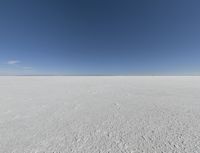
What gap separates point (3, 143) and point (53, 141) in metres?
1.04

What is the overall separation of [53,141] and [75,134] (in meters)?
0.50

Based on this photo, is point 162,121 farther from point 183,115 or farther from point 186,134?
point 183,115

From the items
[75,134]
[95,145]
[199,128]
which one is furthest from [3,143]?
[199,128]

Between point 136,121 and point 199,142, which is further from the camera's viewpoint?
point 136,121

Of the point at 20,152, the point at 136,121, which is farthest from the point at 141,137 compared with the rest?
the point at 20,152

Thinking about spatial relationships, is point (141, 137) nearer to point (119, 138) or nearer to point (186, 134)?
point (119, 138)

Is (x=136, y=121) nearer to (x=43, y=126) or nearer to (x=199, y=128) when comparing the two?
(x=199, y=128)

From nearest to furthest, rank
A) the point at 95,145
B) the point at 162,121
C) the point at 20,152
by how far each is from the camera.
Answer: the point at 20,152, the point at 95,145, the point at 162,121

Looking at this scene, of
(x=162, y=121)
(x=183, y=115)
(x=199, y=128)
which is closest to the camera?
(x=199, y=128)

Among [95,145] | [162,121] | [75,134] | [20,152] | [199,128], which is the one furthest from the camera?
[162,121]

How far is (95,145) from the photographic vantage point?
2203 mm

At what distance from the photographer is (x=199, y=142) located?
223 cm

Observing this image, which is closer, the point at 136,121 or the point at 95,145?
the point at 95,145

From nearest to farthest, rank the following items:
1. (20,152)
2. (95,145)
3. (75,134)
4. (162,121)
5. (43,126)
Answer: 1. (20,152)
2. (95,145)
3. (75,134)
4. (43,126)
5. (162,121)
